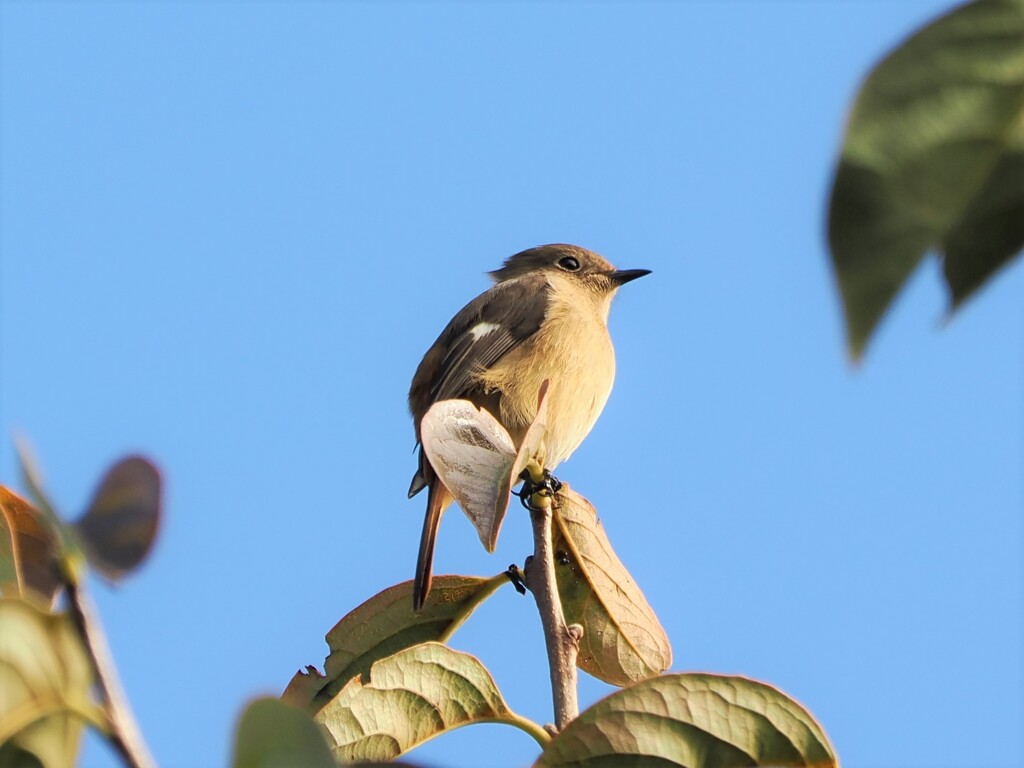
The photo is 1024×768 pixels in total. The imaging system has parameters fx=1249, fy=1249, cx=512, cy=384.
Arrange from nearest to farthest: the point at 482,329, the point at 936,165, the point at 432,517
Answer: the point at 936,165 < the point at 432,517 < the point at 482,329

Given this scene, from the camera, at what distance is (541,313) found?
643cm

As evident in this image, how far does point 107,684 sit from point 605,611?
1.76 metres

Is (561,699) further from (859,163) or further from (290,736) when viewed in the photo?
(859,163)

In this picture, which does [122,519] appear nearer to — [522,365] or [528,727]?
[528,727]

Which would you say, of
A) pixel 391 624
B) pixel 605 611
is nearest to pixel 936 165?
pixel 605 611

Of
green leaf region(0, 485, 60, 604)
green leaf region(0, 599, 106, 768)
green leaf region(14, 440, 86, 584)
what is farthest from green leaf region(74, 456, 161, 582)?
green leaf region(0, 485, 60, 604)

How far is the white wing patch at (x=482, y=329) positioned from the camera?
6.33m

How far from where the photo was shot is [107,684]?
1.01m

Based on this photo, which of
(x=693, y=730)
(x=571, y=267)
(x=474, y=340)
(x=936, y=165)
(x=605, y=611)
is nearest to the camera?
(x=936, y=165)

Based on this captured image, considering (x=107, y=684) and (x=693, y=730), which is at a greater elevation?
(x=107, y=684)

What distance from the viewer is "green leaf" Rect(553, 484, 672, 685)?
2666 millimetres

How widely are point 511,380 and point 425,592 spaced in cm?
330

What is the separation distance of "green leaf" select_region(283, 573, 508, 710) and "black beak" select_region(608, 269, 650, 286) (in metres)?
4.98

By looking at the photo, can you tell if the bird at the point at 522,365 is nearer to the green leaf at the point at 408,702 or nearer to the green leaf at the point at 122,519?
the green leaf at the point at 408,702
